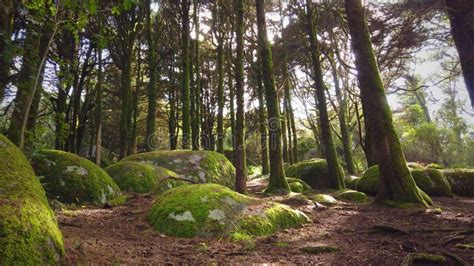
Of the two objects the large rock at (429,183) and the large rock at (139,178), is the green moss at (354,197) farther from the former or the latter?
the large rock at (139,178)

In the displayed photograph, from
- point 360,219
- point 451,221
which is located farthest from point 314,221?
point 451,221

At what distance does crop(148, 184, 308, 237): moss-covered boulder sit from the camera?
448cm

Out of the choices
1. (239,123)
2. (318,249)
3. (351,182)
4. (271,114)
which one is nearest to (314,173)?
(351,182)

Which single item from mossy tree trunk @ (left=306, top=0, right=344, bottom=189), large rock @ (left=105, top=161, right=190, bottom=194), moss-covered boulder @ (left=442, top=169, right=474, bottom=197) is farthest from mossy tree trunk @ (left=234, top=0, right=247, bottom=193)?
moss-covered boulder @ (left=442, top=169, right=474, bottom=197)

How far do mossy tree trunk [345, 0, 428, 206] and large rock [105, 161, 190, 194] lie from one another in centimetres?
513

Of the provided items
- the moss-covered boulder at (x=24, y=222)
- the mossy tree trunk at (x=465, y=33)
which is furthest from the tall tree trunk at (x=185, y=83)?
the moss-covered boulder at (x=24, y=222)

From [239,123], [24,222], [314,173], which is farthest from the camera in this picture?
[314,173]

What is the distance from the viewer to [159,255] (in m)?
3.39

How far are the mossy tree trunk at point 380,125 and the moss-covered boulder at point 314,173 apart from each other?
6.53 metres

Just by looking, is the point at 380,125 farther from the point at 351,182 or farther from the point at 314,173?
the point at 314,173

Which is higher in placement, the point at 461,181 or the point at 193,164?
the point at 193,164

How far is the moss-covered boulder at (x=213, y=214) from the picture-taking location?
448 centimetres

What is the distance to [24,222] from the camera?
239 cm

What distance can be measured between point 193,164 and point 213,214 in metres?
7.27
